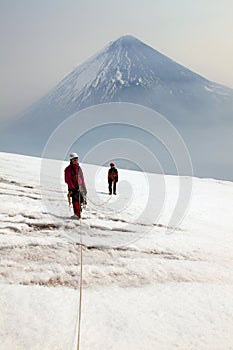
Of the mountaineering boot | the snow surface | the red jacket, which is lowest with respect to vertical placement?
the snow surface

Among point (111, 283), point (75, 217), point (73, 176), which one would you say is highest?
point (73, 176)

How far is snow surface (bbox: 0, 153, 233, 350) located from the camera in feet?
16.1

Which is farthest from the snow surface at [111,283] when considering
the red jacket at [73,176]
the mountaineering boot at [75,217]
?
the red jacket at [73,176]

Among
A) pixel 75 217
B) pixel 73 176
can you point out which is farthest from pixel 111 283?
pixel 73 176

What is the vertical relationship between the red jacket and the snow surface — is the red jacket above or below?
above

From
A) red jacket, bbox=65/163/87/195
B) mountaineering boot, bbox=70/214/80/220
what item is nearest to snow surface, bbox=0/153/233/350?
mountaineering boot, bbox=70/214/80/220

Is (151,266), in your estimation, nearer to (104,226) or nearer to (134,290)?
(134,290)

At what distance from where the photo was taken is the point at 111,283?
656 cm

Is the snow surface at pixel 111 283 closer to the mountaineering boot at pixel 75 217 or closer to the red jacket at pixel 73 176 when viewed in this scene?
the mountaineering boot at pixel 75 217

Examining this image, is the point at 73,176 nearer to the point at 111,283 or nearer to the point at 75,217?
the point at 75,217

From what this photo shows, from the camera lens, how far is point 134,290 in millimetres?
6410

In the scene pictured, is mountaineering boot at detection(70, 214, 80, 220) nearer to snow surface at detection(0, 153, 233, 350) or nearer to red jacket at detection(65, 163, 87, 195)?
snow surface at detection(0, 153, 233, 350)

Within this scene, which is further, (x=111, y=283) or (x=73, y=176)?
(x=73, y=176)

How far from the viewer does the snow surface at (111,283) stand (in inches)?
193
